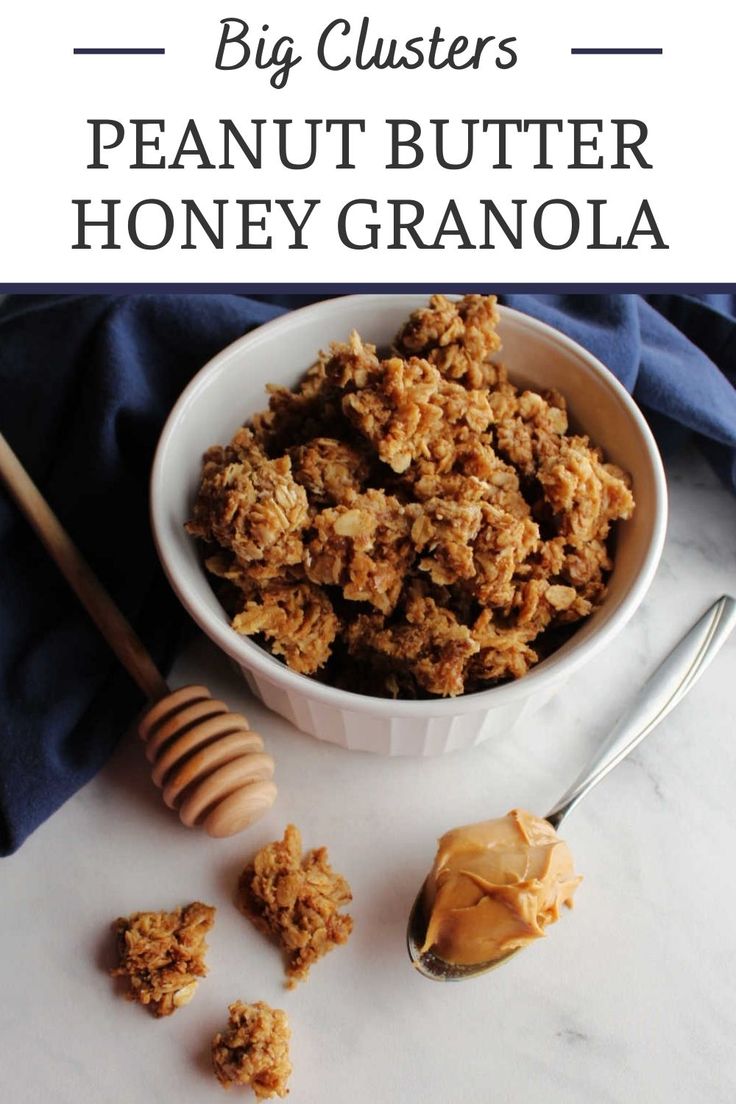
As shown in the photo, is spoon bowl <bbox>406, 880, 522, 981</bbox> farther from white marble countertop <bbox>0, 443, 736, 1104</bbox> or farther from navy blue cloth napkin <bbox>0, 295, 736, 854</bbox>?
Answer: navy blue cloth napkin <bbox>0, 295, 736, 854</bbox>

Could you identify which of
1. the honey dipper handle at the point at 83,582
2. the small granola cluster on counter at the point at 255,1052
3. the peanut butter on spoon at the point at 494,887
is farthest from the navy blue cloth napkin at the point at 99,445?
the peanut butter on spoon at the point at 494,887

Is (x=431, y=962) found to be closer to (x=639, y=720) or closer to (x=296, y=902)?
(x=296, y=902)

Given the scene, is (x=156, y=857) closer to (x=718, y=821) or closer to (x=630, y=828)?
(x=630, y=828)

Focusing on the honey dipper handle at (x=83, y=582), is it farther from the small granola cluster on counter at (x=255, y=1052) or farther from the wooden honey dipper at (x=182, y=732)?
the small granola cluster on counter at (x=255, y=1052)

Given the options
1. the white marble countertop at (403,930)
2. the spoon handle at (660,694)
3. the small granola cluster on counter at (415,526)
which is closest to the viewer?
the small granola cluster on counter at (415,526)

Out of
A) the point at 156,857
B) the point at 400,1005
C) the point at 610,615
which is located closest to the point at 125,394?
the point at 156,857

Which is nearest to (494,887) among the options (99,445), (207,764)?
(207,764)
